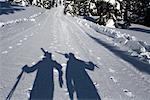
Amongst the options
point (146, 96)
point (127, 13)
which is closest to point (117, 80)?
point (146, 96)

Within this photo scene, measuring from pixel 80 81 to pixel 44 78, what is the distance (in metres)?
1.05

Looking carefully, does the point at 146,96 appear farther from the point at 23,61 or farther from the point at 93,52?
the point at 93,52

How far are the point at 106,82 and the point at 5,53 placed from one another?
17.3 feet

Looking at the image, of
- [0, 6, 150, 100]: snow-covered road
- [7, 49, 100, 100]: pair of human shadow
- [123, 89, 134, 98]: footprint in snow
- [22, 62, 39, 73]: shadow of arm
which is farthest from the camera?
[22, 62, 39, 73]: shadow of arm

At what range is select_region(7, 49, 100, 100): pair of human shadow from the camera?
7.91 meters

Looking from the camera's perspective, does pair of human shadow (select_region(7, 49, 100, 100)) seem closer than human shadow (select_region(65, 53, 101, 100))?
Yes

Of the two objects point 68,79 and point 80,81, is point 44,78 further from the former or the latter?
point 80,81

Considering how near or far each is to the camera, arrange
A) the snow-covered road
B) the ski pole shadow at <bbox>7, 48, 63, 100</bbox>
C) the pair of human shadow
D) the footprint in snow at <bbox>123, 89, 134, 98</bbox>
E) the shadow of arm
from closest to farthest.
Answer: the ski pole shadow at <bbox>7, 48, 63, 100</bbox> < the pair of human shadow < the snow-covered road < the footprint in snow at <bbox>123, 89, 134, 98</bbox> < the shadow of arm

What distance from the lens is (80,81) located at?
9398 millimetres

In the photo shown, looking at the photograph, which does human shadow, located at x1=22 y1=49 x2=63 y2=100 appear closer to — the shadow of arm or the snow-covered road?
the shadow of arm

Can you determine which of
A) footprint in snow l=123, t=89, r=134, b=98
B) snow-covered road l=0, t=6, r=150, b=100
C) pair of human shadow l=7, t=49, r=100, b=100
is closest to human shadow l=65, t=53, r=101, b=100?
pair of human shadow l=7, t=49, r=100, b=100

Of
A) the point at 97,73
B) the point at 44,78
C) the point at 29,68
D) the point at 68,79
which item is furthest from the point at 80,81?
the point at 29,68

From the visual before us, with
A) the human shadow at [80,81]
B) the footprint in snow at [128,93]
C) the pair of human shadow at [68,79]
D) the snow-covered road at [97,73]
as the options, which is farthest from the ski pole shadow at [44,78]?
the footprint in snow at [128,93]

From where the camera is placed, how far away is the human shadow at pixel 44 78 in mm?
7734
